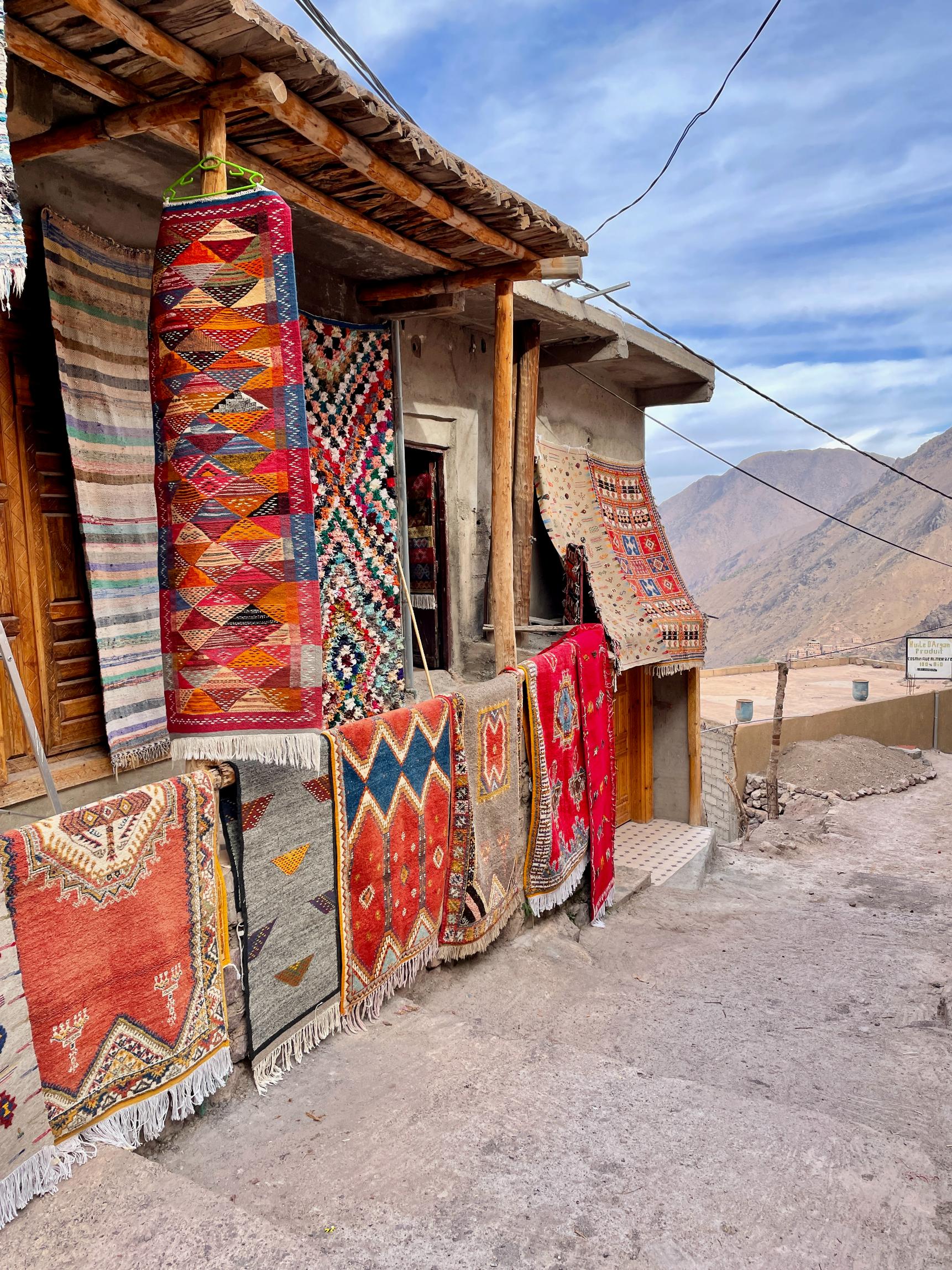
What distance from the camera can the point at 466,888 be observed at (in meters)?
3.85

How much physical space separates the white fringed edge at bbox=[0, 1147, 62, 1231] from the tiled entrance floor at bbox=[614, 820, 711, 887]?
17.1ft

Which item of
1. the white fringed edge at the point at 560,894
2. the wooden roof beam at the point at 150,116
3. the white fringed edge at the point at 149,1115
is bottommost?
the white fringed edge at the point at 560,894

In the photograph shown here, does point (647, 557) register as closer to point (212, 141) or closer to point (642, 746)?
point (642, 746)

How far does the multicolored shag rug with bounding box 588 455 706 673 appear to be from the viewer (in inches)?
280

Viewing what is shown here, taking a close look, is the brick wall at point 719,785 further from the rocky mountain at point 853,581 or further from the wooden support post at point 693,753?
the rocky mountain at point 853,581

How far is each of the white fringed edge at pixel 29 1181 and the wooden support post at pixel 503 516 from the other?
10.6ft

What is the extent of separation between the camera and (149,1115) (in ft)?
7.52

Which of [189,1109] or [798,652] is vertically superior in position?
[189,1109]

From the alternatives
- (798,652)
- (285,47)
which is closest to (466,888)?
(285,47)

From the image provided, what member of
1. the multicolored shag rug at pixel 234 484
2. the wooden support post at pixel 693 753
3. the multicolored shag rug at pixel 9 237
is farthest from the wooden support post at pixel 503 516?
the wooden support post at pixel 693 753

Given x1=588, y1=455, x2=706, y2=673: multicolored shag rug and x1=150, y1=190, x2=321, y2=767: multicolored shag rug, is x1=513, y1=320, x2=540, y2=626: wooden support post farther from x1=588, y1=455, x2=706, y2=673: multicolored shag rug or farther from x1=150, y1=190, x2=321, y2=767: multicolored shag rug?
x1=150, y1=190, x2=321, y2=767: multicolored shag rug

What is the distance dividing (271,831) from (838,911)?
18.6ft

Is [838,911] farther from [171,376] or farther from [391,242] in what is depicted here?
[171,376]

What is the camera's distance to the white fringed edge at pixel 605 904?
5.32 meters
